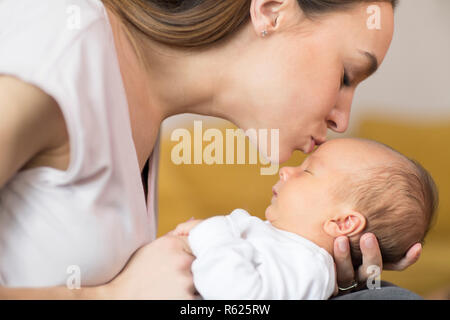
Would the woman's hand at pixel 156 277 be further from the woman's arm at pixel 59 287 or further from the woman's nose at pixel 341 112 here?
the woman's nose at pixel 341 112

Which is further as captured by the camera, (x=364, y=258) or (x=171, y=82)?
(x=171, y=82)

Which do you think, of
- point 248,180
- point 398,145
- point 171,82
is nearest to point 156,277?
point 171,82

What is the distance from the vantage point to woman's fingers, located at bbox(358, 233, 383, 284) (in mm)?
A: 887

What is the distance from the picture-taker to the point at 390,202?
895 mm

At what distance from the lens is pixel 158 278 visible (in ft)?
2.74

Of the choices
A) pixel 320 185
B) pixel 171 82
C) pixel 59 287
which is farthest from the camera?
pixel 171 82

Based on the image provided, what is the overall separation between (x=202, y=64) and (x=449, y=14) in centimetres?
102

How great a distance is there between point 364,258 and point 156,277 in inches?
13.3

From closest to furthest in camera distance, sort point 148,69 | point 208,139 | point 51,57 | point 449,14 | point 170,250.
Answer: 1. point 51,57
2. point 170,250
3. point 148,69
4. point 449,14
5. point 208,139

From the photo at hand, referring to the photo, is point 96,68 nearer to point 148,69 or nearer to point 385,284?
point 148,69

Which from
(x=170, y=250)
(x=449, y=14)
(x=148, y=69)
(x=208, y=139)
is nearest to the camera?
(x=170, y=250)

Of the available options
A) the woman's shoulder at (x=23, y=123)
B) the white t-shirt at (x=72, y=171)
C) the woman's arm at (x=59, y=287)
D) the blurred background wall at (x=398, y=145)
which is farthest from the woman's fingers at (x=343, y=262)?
the blurred background wall at (x=398, y=145)

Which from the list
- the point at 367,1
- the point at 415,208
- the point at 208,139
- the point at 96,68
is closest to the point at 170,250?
the point at 96,68

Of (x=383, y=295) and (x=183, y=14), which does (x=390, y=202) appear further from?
(x=183, y=14)
